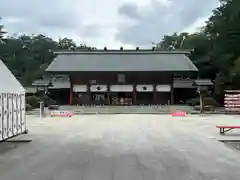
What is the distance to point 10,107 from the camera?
1697cm

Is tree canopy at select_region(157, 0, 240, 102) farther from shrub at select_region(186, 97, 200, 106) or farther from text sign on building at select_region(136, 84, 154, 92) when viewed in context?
text sign on building at select_region(136, 84, 154, 92)

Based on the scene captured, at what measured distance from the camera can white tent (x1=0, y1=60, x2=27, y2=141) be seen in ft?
52.4

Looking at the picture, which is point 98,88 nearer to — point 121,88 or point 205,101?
point 121,88

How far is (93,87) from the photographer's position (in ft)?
178

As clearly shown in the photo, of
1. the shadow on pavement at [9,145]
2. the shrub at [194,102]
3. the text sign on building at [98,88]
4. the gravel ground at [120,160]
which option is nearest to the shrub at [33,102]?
the text sign on building at [98,88]

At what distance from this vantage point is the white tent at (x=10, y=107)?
16.0 m

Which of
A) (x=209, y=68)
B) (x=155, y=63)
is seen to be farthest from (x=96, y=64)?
(x=209, y=68)

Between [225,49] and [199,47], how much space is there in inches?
220

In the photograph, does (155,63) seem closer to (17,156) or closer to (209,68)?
(209,68)

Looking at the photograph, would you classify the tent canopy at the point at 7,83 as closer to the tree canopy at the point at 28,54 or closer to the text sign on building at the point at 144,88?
the text sign on building at the point at 144,88

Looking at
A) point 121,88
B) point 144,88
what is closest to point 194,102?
point 144,88

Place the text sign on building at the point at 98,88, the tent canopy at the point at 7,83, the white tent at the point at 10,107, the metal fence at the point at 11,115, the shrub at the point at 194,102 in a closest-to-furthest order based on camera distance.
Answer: the metal fence at the point at 11,115, the white tent at the point at 10,107, the tent canopy at the point at 7,83, the shrub at the point at 194,102, the text sign on building at the point at 98,88

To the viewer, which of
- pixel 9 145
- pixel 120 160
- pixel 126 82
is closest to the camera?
pixel 120 160

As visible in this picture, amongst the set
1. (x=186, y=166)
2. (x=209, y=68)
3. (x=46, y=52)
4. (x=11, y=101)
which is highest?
(x=46, y=52)
